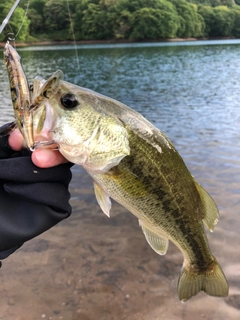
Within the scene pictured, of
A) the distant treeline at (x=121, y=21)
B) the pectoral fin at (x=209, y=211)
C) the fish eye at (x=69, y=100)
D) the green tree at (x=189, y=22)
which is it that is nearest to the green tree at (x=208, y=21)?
the distant treeline at (x=121, y=21)

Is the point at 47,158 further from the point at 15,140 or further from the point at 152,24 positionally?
the point at 152,24

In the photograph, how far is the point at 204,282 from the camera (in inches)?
118

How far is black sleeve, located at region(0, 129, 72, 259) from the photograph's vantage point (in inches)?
87.7

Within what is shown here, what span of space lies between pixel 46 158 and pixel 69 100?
409 millimetres

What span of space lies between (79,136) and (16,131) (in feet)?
1.58

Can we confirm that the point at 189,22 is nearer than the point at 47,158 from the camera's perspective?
No

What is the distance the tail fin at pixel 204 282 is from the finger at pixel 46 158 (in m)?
1.59

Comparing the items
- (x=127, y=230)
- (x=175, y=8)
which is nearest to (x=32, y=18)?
(x=175, y=8)

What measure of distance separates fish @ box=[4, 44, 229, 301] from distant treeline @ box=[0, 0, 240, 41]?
8982 cm

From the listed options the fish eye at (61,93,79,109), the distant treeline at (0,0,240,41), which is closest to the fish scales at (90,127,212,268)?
the fish eye at (61,93,79,109)

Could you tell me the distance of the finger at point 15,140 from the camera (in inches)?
93.7

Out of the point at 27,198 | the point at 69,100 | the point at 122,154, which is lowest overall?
the point at 27,198

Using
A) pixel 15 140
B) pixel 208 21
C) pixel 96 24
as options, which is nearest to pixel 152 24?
pixel 96 24

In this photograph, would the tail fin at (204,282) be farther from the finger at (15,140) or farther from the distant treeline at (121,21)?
the distant treeline at (121,21)
